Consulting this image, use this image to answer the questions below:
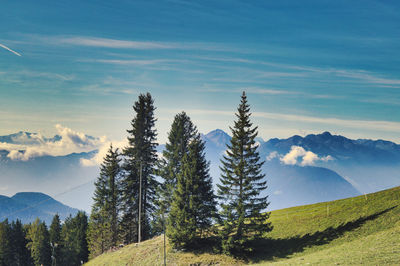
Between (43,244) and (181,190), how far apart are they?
77.3 metres

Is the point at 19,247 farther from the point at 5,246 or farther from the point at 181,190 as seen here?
the point at 181,190

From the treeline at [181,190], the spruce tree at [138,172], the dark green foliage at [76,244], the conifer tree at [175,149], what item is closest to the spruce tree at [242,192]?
the treeline at [181,190]

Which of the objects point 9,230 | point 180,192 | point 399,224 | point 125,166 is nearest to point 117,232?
point 125,166

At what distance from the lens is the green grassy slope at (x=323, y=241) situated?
2956 cm

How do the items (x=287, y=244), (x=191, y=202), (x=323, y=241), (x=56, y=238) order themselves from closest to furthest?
(x=323, y=241) < (x=287, y=244) < (x=191, y=202) < (x=56, y=238)

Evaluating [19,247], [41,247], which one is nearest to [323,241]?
[41,247]

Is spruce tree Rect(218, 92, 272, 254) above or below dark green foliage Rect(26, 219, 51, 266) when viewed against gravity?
above

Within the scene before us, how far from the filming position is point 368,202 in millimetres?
A: 43531

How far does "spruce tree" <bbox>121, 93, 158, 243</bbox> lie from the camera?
183 feet

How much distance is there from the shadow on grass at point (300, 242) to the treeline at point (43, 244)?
7660 centimetres

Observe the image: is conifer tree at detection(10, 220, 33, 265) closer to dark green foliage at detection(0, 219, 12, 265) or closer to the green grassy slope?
dark green foliage at detection(0, 219, 12, 265)

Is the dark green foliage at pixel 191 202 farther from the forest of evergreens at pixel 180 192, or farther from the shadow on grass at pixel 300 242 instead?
the shadow on grass at pixel 300 242

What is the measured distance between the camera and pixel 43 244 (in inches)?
3848

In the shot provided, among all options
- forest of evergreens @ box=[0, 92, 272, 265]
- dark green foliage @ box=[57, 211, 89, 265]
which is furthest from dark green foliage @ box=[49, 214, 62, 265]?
forest of evergreens @ box=[0, 92, 272, 265]
